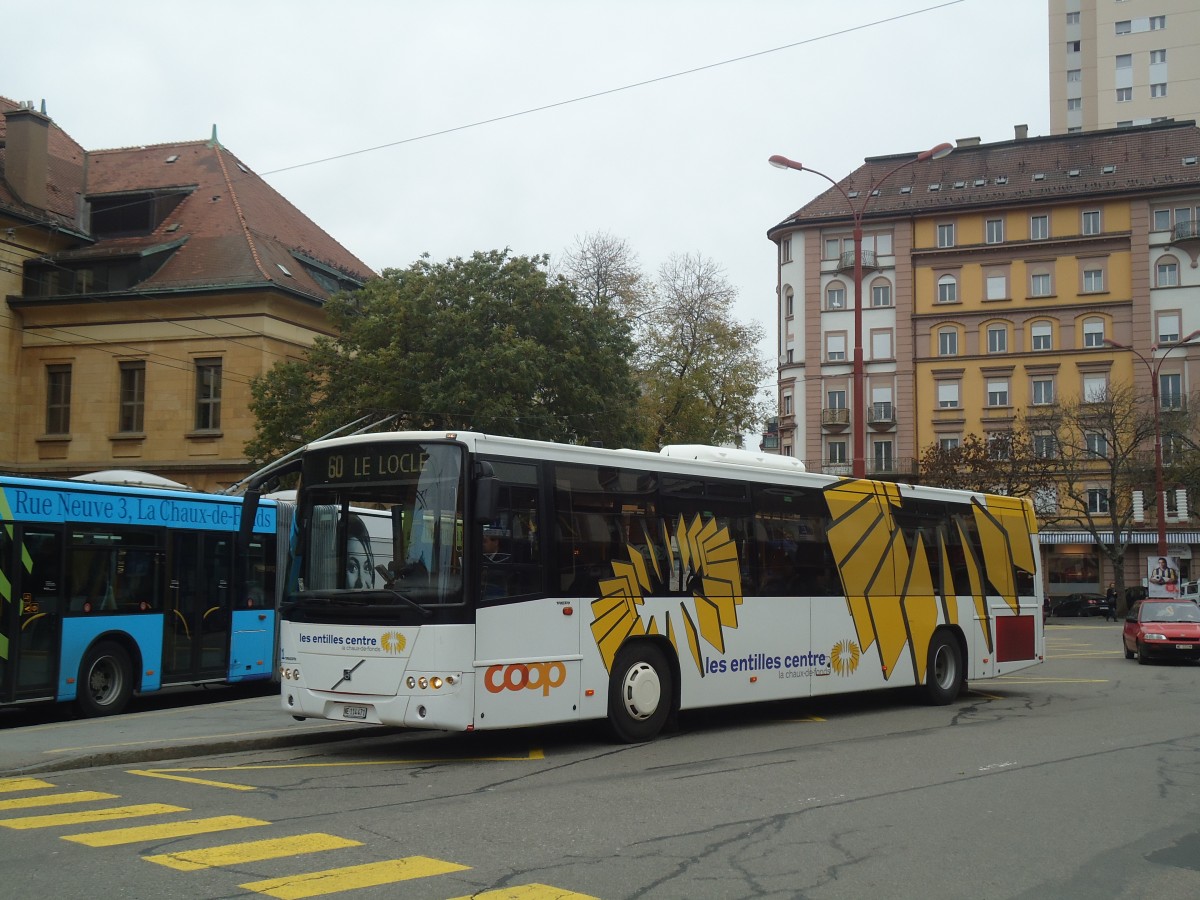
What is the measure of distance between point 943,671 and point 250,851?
40.2ft

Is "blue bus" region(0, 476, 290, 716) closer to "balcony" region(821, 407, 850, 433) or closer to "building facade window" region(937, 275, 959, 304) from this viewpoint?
"balcony" region(821, 407, 850, 433)

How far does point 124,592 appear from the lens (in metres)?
16.4

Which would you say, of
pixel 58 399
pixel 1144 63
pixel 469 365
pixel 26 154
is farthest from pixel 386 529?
pixel 1144 63

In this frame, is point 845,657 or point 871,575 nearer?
point 845,657

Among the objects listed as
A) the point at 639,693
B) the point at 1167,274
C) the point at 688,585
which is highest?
the point at 1167,274

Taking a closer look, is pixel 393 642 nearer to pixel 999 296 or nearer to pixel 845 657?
pixel 845 657

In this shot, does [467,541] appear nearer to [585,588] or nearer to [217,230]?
[585,588]

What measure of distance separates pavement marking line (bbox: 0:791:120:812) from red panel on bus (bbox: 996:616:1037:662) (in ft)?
43.6

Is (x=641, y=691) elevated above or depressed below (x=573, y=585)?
below

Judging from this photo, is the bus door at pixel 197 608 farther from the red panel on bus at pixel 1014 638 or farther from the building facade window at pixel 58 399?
the building facade window at pixel 58 399

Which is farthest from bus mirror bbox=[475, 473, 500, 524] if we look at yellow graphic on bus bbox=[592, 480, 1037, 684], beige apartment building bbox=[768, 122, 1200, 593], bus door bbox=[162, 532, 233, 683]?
beige apartment building bbox=[768, 122, 1200, 593]

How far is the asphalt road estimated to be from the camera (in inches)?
265

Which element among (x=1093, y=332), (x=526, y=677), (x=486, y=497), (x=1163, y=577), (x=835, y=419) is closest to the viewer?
(x=486, y=497)

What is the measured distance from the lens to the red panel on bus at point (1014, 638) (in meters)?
18.7
